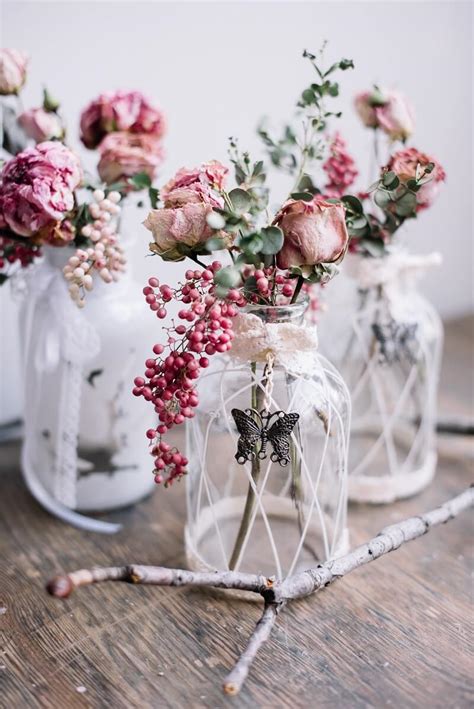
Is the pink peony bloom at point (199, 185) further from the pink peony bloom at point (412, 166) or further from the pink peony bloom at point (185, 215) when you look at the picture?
the pink peony bloom at point (412, 166)

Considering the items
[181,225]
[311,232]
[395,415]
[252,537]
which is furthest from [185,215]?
[395,415]

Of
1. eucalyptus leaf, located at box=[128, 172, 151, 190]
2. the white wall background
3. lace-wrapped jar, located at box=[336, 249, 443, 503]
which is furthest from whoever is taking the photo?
the white wall background

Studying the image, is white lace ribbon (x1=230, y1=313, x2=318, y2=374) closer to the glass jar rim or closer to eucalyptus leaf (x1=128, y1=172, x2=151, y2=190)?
the glass jar rim

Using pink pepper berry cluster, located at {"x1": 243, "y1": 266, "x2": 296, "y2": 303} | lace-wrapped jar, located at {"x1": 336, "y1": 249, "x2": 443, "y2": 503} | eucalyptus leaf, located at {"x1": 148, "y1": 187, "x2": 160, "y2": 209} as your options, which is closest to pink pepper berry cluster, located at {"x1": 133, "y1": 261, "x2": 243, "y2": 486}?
pink pepper berry cluster, located at {"x1": 243, "y1": 266, "x2": 296, "y2": 303}

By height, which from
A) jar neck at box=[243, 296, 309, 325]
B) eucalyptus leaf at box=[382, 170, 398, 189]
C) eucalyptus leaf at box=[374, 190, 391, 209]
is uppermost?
eucalyptus leaf at box=[382, 170, 398, 189]

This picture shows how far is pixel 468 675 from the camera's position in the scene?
2.44ft

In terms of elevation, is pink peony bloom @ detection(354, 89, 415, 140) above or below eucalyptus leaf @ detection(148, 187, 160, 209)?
above

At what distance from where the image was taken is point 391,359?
1.07 m

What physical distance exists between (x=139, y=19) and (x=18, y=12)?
191mm

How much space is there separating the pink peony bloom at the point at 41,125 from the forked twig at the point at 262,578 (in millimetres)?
482

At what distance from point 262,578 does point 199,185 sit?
1.24ft

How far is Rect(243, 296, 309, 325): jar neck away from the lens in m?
0.79

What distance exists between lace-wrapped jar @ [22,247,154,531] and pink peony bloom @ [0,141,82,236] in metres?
0.11

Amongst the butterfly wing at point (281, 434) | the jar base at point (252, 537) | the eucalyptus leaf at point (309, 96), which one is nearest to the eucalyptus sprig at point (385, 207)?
the eucalyptus leaf at point (309, 96)
